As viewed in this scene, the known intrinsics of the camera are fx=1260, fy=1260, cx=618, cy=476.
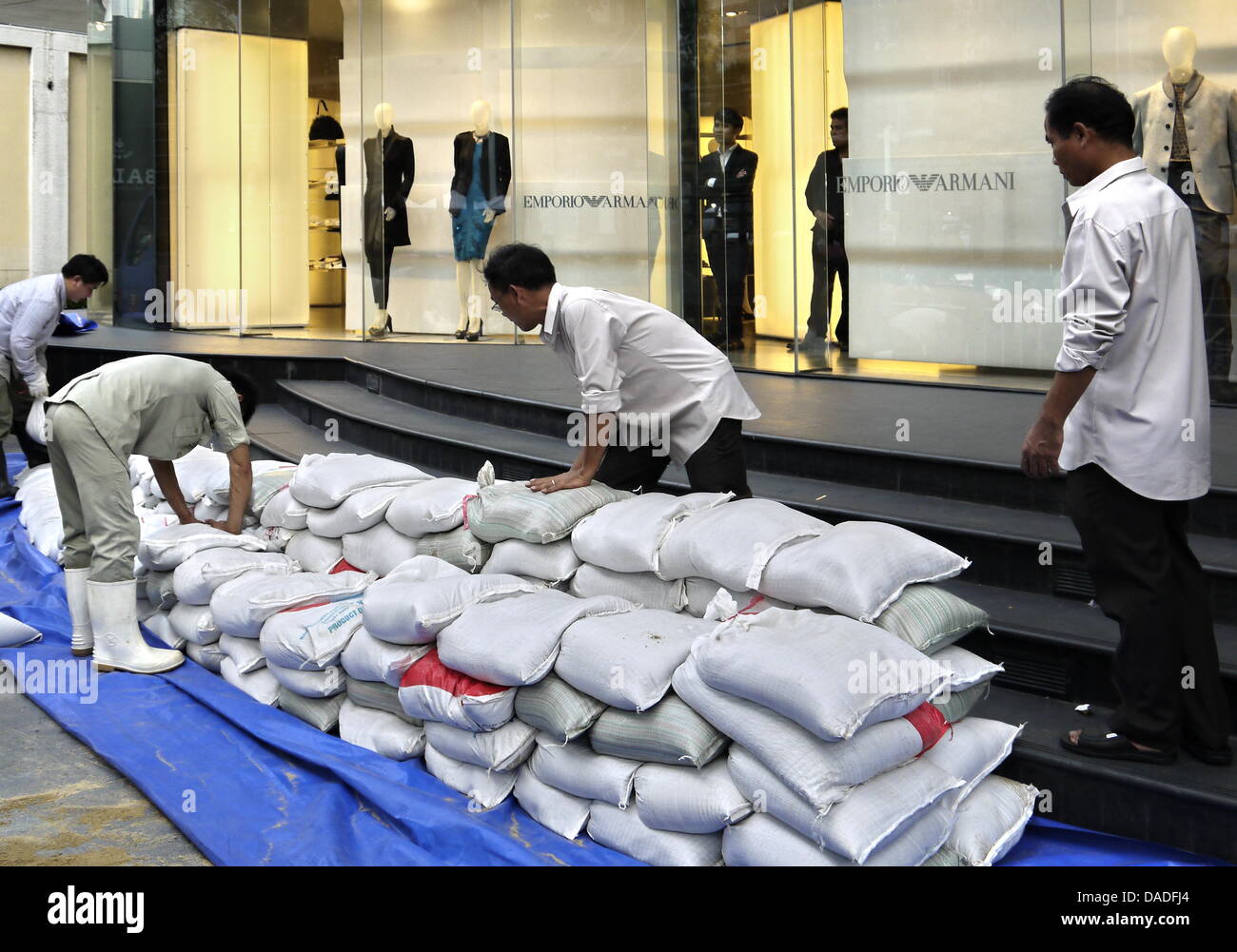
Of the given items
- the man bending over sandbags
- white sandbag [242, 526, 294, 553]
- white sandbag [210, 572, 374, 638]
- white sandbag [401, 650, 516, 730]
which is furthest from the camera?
white sandbag [242, 526, 294, 553]

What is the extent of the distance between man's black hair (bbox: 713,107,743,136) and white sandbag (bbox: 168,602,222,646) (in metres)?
5.07

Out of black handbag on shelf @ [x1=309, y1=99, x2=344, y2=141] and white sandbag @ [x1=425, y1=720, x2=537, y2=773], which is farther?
black handbag on shelf @ [x1=309, y1=99, x2=344, y2=141]

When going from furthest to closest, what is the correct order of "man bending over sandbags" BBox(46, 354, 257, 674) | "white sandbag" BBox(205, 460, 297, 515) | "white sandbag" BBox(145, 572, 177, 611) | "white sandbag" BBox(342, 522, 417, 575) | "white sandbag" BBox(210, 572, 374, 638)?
"white sandbag" BBox(205, 460, 297, 515) → "white sandbag" BBox(145, 572, 177, 611) → "man bending over sandbags" BBox(46, 354, 257, 674) → "white sandbag" BBox(342, 522, 417, 575) → "white sandbag" BBox(210, 572, 374, 638)

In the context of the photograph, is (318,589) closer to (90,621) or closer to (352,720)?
(352,720)

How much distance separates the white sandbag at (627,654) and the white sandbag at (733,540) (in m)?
0.15

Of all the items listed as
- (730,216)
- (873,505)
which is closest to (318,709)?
(873,505)

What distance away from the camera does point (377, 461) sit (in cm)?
445

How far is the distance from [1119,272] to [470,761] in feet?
6.04

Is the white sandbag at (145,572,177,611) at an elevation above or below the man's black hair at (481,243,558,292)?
below

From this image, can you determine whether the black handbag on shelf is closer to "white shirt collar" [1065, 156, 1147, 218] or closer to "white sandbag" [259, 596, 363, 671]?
"white sandbag" [259, 596, 363, 671]

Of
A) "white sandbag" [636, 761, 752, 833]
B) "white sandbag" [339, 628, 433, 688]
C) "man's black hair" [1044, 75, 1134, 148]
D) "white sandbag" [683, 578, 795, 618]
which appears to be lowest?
"white sandbag" [636, 761, 752, 833]

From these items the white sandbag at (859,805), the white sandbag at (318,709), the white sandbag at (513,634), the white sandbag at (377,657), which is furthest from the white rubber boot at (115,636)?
the white sandbag at (859,805)

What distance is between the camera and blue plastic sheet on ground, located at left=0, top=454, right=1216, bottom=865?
272 centimetres

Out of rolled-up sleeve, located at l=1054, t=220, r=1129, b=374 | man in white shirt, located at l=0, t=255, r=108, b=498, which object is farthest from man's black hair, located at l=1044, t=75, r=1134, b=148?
man in white shirt, located at l=0, t=255, r=108, b=498
